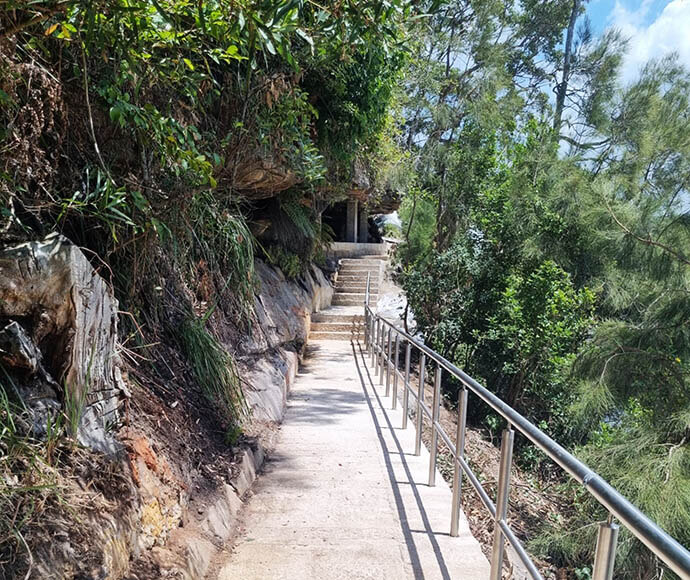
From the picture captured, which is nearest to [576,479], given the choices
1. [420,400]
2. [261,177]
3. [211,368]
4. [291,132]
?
[420,400]

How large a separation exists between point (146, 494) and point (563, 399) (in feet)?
21.2

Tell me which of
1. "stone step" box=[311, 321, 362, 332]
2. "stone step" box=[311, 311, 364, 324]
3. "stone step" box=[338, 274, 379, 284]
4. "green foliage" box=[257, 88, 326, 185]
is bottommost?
"stone step" box=[311, 321, 362, 332]

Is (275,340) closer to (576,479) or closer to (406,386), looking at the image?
(406,386)

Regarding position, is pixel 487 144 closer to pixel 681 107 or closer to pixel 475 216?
pixel 475 216

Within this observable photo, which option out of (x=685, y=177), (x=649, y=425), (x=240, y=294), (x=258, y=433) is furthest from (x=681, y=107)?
(x=258, y=433)

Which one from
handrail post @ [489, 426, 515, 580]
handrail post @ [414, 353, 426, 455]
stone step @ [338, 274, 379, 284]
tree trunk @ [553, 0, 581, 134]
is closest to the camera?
handrail post @ [489, 426, 515, 580]

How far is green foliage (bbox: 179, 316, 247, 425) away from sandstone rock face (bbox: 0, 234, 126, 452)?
115cm

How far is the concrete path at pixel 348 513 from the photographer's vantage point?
2.11 meters

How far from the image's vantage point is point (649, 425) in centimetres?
391

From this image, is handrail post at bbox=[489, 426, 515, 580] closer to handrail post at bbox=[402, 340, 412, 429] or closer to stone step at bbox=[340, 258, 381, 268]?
handrail post at bbox=[402, 340, 412, 429]

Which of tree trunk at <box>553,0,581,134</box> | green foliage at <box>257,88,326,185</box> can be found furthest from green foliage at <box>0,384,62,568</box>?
tree trunk at <box>553,0,581,134</box>

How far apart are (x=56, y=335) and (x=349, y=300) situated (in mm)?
9688

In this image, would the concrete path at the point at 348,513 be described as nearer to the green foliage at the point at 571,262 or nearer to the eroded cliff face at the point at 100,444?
the eroded cliff face at the point at 100,444

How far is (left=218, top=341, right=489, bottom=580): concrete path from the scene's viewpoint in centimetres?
211
